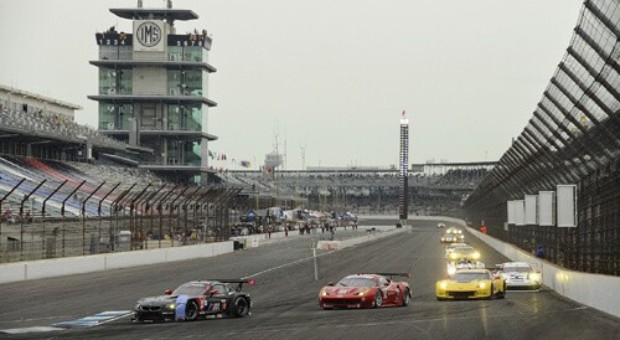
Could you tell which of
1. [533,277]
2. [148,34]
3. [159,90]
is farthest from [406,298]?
[148,34]

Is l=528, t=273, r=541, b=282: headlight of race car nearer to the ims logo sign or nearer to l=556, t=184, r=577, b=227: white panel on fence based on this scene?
l=556, t=184, r=577, b=227: white panel on fence

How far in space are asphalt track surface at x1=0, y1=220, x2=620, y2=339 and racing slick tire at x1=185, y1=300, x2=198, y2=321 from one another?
1.59 ft

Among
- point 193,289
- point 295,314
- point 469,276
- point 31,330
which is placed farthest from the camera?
point 469,276

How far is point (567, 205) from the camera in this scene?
26.9 m

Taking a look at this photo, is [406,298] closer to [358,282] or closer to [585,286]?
[358,282]

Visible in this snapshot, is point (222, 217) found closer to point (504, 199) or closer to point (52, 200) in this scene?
point (52, 200)

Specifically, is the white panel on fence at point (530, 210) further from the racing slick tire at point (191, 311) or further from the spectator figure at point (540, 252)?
the racing slick tire at point (191, 311)

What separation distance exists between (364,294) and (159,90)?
95.7m

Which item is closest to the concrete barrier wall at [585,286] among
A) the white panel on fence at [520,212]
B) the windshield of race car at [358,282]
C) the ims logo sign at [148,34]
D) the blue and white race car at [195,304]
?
the white panel on fence at [520,212]

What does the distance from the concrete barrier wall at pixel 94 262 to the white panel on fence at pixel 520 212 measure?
18499mm

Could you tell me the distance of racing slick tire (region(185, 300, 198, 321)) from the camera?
20922 mm

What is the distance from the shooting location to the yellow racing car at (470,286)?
1037 inches

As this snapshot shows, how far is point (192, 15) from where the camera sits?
12281 centimetres

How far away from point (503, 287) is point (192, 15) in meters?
101
